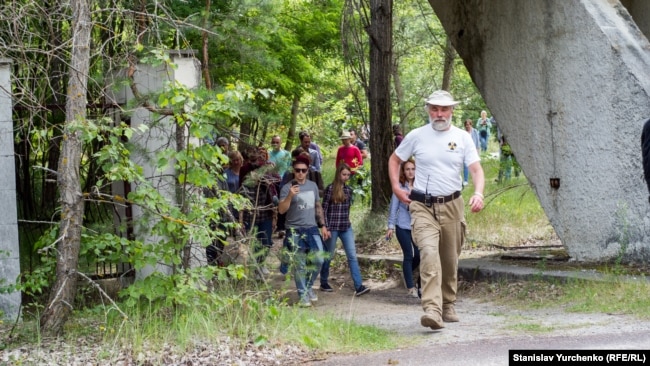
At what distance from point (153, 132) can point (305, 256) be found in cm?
185

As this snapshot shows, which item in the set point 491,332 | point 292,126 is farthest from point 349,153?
point 491,332

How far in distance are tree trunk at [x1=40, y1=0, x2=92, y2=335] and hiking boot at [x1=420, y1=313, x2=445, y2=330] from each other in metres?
2.84

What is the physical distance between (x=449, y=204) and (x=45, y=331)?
344 centimetres

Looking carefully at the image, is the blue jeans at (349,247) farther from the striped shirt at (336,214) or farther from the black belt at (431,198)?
the black belt at (431,198)

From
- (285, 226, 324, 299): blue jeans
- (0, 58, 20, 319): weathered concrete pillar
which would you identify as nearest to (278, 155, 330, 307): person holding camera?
(285, 226, 324, 299): blue jeans

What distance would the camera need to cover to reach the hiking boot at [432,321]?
8.32 meters

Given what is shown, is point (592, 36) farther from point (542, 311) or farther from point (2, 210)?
point (2, 210)

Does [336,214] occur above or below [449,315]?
above

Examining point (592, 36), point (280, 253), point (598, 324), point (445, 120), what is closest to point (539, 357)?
point (598, 324)

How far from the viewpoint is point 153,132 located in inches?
379

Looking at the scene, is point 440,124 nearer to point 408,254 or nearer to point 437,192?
point 437,192

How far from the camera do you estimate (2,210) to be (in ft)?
31.8

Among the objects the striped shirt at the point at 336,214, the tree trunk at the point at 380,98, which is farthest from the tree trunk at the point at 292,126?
the striped shirt at the point at 336,214

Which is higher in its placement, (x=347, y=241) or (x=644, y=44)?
(x=644, y=44)
